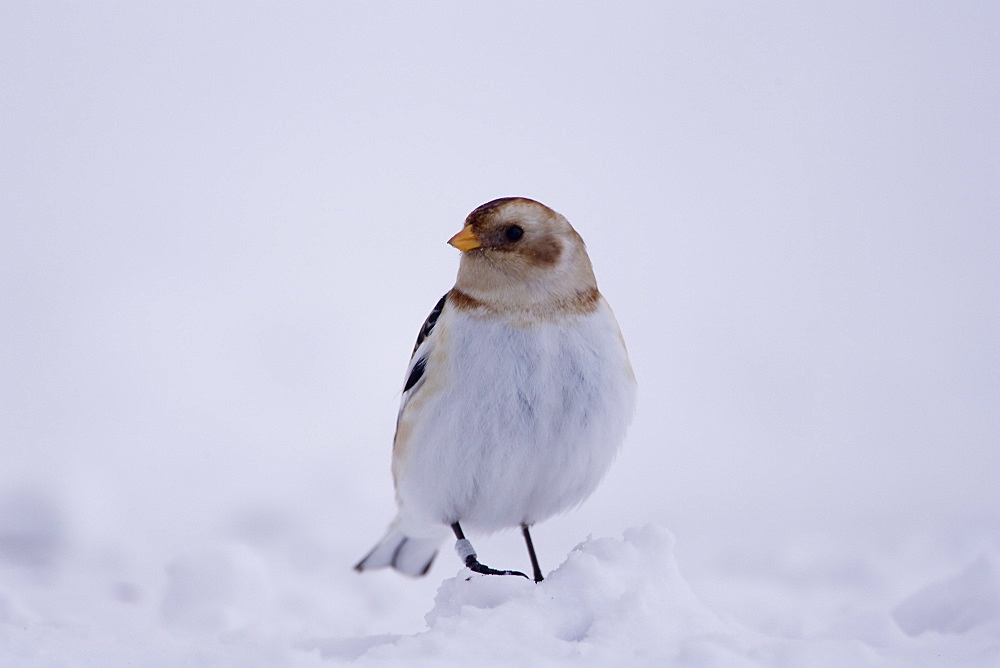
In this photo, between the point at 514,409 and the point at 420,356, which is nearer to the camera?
the point at 514,409

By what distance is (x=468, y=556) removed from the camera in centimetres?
334

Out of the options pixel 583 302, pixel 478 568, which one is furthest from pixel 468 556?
pixel 583 302

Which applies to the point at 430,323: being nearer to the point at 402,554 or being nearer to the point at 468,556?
the point at 468,556

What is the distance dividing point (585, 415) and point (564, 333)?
10.9 inches

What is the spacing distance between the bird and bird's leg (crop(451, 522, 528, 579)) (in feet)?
0.04

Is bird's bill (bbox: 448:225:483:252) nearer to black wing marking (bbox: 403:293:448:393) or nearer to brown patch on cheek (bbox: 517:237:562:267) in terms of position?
brown patch on cheek (bbox: 517:237:562:267)

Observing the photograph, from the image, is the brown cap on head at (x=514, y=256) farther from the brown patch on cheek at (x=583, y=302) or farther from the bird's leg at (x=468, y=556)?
the bird's leg at (x=468, y=556)

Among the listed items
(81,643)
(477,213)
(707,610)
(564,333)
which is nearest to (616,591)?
(707,610)

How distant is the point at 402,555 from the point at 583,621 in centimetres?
149

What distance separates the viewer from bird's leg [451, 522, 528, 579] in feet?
10.7

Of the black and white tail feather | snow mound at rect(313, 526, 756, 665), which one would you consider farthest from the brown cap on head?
the black and white tail feather

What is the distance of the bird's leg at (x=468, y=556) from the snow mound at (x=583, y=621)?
24 centimetres

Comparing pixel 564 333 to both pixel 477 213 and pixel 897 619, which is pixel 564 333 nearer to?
pixel 477 213

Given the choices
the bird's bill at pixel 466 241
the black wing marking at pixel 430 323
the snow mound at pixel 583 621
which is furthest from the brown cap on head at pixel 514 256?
the snow mound at pixel 583 621
